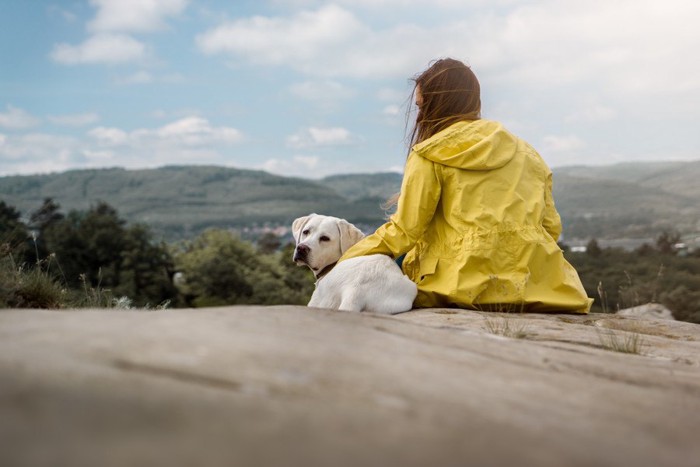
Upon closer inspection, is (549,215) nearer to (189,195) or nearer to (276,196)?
(276,196)

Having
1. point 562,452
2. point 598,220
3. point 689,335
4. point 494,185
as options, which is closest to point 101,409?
point 562,452

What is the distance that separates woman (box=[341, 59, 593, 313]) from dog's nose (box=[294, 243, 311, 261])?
2.04 feet

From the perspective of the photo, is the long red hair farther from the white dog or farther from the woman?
the white dog

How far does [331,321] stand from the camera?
3182mm

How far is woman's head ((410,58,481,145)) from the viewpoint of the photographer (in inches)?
236

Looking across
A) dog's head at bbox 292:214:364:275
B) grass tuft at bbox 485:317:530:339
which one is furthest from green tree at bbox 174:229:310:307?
grass tuft at bbox 485:317:530:339

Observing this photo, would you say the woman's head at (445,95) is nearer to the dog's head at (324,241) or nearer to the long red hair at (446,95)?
the long red hair at (446,95)

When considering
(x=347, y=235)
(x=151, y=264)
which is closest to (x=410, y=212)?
(x=347, y=235)

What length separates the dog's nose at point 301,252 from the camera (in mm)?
6543

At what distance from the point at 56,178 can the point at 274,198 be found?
50.1 meters

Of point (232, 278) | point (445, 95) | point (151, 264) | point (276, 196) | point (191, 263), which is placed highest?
point (445, 95)

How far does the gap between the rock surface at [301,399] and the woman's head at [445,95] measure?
3.28 metres

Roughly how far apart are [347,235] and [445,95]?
5.04ft

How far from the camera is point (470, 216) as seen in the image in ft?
18.8
